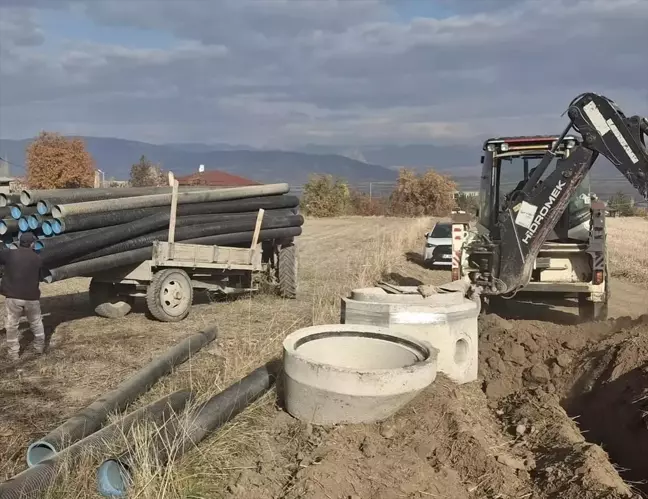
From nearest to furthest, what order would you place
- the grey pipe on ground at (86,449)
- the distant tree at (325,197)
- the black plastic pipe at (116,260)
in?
the grey pipe on ground at (86,449)
the black plastic pipe at (116,260)
the distant tree at (325,197)

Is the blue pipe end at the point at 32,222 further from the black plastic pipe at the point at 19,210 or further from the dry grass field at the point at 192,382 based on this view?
the dry grass field at the point at 192,382

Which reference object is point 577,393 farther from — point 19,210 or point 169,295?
point 19,210

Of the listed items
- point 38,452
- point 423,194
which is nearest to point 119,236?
point 38,452

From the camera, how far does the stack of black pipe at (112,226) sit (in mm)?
8859

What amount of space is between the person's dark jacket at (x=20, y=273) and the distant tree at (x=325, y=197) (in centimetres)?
3608

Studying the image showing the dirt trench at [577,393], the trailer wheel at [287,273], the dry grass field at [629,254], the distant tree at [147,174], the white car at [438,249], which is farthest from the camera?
the distant tree at [147,174]

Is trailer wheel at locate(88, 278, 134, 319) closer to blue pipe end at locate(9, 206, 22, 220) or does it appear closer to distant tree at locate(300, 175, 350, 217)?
blue pipe end at locate(9, 206, 22, 220)

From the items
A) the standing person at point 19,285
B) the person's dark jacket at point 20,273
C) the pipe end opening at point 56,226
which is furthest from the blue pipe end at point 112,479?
the pipe end opening at point 56,226

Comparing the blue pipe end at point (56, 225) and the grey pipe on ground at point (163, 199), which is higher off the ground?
the grey pipe on ground at point (163, 199)

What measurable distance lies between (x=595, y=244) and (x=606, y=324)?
1.12 metres

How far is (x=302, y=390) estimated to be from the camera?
5594 millimetres

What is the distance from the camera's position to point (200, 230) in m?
11.0

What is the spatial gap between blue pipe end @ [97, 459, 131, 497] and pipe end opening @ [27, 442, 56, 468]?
Result: 0.66 m

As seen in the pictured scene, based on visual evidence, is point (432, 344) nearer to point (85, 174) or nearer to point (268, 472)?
point (268, 472)
